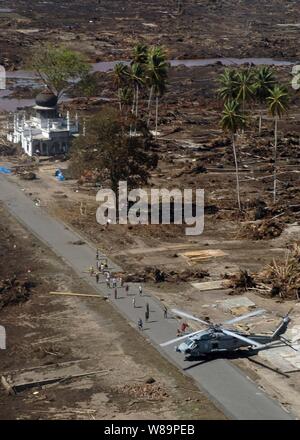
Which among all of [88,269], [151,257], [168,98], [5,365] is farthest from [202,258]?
[168,98]

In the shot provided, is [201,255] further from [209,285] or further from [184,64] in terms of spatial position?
[184,64]

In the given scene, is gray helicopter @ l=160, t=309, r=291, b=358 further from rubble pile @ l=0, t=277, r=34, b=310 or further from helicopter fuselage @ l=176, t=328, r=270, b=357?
rubble pile @ l=0, t=277, r=34, b=310

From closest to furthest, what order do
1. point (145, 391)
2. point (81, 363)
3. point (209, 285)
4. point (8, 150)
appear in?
1. point (145, 391)
2. point (81, 363)
3. point (209, 285)
4. point (8, 150)

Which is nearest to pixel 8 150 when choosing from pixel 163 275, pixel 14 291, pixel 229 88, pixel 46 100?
pixel 46 100

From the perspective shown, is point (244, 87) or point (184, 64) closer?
point (244, 87)

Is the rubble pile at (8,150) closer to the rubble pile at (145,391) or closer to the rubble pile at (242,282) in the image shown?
the rubble pile at (242,282)

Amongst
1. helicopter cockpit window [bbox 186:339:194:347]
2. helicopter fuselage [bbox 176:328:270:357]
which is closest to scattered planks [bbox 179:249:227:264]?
helicopter fuselage [bbox 176:328:270:357]
